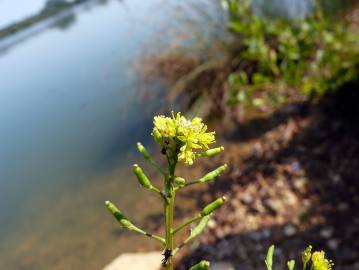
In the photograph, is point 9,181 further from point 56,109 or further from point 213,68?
point 213,68

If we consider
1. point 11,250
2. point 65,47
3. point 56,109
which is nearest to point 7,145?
point 56,109

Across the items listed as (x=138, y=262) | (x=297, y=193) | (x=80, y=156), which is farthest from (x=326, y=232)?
(x=80, y=156)

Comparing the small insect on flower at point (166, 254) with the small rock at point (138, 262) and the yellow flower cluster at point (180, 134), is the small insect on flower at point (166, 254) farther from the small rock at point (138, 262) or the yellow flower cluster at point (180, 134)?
the small rock at point (138, 262)

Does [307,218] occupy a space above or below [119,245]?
below

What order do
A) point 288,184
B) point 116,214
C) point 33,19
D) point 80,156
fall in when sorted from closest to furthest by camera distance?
point 116,214
point 288,184
point 80,156
point 33,19

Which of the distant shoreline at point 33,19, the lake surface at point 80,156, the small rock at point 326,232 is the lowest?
the small rock at point 326,232

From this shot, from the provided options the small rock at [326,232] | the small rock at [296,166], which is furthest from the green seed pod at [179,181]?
the small rock at [296,166]

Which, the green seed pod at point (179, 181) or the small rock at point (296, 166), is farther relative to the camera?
the small rock at point (296, 166)

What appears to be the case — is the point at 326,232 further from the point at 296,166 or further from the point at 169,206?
the point at 169,206
